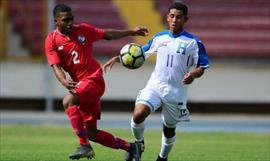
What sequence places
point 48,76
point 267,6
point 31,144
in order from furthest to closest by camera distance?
point 267,6
point 48,76
point 31,144

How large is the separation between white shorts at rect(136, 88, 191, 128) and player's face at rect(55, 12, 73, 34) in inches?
49.4

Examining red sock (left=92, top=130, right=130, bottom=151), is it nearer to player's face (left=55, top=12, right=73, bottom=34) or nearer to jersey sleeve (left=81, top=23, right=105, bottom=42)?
jersey sleeve (left=81, top=23, right=105, bottom=42)

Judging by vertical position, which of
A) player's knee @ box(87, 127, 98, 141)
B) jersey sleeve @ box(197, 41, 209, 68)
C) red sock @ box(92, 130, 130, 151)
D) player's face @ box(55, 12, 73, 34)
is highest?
player's face @ box(55, 12, 73, 34)

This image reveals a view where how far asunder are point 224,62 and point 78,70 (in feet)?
52.7

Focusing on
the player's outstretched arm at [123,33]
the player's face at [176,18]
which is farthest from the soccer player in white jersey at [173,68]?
the player's outstretched arm at [123,33]

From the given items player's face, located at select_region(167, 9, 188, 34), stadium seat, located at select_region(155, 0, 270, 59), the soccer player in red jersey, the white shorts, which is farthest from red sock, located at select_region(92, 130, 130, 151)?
stadium seat, located at select_region(155, 0, 270, 59)

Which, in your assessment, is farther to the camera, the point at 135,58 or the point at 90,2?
the point at 90,2

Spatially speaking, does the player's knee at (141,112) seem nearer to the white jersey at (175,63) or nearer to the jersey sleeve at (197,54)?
the white jersey at (175,63)

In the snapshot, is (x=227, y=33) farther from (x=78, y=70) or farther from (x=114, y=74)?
(x=78, y=70)

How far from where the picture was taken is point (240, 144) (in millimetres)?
15312

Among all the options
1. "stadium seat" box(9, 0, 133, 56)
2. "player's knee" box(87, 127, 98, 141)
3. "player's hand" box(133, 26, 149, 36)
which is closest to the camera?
"player's knee" box(87, 127, 98, 141)

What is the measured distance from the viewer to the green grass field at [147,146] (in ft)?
39.5

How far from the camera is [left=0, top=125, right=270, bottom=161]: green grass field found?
474 inches

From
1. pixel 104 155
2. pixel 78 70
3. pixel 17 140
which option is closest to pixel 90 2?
pixel 17 140
